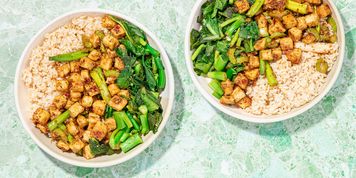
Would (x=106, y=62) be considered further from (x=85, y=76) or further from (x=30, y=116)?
(x=30, y=116)

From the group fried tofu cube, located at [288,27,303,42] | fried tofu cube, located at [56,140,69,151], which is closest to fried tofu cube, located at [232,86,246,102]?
fried tofu cube, located at [288,27,303,42]

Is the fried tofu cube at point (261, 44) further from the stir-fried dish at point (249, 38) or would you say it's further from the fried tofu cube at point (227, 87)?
the fried tofu cube at point (227, 87)

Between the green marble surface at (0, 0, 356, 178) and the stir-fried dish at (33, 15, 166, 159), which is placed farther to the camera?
the green marble surface at (0, 0, 356, 178)

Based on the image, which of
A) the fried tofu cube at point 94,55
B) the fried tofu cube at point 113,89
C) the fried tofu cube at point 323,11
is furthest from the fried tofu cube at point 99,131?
the fried tofu cube at point 323,11

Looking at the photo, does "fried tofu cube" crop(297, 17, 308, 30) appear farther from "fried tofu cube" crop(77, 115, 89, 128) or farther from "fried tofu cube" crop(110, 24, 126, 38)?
"fried tofu cube" crop(77, 115, 89, 128)

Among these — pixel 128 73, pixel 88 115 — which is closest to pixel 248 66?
pixel 128 73

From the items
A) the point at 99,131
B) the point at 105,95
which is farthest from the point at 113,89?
the point at 99,131

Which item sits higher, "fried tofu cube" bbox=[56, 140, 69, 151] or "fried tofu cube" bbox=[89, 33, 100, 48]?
"fried tofu cube" bbox=[89, 33, 100, 48]
